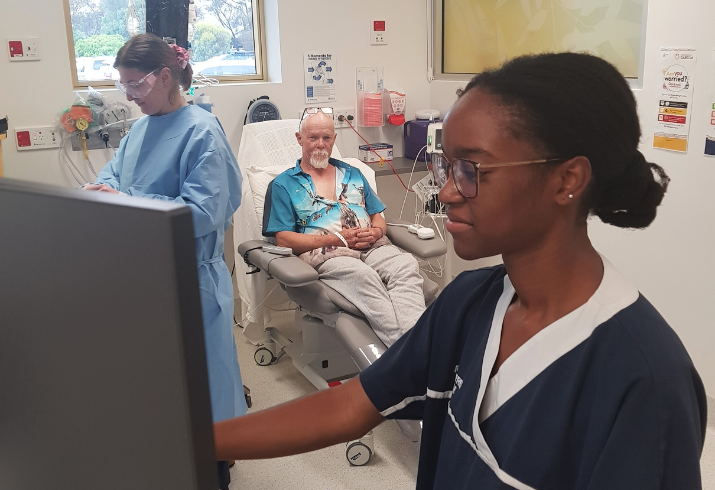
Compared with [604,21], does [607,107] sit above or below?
below

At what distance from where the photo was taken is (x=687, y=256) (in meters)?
2.85

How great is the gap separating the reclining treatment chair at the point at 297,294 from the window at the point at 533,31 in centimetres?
113

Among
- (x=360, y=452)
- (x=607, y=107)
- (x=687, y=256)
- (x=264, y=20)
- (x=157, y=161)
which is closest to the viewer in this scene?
(x=607, y=107)

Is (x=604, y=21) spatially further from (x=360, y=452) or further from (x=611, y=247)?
(x=360, y=452)

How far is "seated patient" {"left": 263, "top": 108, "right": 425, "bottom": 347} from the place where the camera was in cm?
276

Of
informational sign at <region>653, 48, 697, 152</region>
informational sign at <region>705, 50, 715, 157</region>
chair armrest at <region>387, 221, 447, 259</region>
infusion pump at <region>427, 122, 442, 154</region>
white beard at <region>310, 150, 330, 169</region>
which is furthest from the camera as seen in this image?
infusion pump at <region>427, 122, 442, 154</region>

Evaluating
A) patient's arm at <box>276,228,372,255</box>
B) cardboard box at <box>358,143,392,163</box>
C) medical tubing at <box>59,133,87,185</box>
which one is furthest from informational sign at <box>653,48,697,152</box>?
medical tubing at <box>59,133,87,185</box>

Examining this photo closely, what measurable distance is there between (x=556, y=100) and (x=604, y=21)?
2568 millimetres

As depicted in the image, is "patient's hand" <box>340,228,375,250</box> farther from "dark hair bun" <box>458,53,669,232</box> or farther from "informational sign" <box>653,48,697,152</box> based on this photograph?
"dark hair bun" <box>458,53,669,232</box>

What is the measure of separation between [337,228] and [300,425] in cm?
209

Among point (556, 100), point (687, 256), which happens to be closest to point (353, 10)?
point (687, 256)

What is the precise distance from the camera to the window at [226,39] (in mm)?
3834

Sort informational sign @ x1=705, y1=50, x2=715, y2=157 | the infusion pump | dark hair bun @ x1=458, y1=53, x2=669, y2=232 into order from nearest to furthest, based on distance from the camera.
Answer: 1. dark hair bun @ x1=458, y1=53, x2=669, y2=232
2. informational sign @ x1=705, y1=50, x2=715, y2=157
3. the infusion pump

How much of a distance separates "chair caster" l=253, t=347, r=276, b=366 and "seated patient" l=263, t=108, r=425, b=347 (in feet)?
2.22
